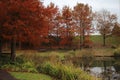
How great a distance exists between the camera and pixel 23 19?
942 inches

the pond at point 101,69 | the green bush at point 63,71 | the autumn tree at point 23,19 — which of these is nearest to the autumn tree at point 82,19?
the pond at point 101,69

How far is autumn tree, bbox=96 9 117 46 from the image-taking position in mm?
62731

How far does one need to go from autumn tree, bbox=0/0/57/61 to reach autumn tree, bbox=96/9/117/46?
128ft

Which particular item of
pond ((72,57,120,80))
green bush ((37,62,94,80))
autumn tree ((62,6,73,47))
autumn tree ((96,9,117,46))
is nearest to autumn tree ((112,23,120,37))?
autumn tree ((96,9,117,46))

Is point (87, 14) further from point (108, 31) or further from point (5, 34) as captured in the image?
point (5, 34)

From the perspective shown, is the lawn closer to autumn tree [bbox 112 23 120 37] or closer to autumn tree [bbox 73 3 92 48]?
autumn tree [bbox 112 23 120 37]

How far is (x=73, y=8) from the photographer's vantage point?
58.7m

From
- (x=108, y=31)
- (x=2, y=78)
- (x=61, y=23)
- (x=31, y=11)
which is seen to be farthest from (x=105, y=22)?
(x=2, y=78)

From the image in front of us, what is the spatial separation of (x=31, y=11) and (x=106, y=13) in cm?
4530

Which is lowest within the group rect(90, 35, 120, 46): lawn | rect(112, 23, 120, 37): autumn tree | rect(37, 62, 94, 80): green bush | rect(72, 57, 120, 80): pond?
rect(72, 57, 120, 80): pond

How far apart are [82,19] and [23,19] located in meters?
34.0

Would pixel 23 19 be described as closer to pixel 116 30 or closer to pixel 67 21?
pixel 67 21

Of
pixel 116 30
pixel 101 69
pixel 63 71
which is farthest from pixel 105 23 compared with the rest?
pixel 63 71

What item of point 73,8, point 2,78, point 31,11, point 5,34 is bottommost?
point 2,78
